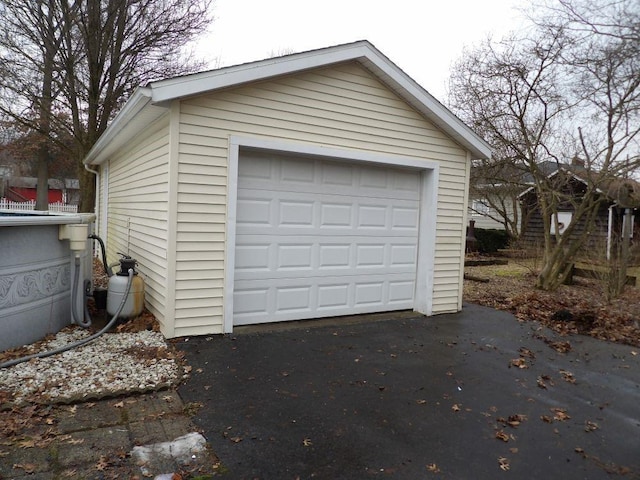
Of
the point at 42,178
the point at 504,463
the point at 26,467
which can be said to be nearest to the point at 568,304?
the point at 504,463

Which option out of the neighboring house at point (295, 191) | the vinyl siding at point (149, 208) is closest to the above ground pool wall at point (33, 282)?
the vinyl siding at point (149, 208)

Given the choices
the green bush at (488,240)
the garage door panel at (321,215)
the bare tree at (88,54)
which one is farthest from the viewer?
the green bush at (488,240)

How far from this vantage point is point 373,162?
605 cm

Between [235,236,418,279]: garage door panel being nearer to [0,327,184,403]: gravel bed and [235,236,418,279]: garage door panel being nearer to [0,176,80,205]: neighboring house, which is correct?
[0,327,184,403]: gravel bed

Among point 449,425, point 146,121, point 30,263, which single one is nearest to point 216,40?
point 146,121

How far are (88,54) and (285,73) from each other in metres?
10.8

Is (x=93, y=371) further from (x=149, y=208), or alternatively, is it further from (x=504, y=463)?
(x=504, y=463)

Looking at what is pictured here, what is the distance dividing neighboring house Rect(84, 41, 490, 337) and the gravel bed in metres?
0.56

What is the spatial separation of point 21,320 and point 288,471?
11.0ft

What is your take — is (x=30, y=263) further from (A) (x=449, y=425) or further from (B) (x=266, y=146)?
(A) (x=449, y=425)

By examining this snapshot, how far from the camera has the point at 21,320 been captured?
14.3 feet

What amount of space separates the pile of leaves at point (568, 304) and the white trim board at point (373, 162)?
1675mm

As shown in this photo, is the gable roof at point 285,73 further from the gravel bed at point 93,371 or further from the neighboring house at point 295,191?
the gravel bed at point 93,371

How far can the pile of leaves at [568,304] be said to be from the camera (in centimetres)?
623
